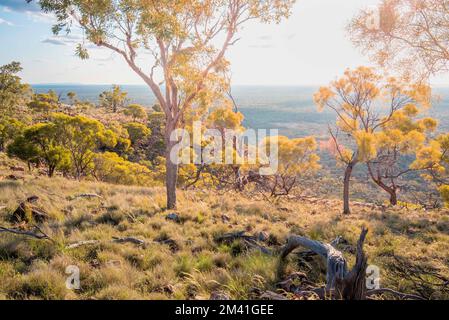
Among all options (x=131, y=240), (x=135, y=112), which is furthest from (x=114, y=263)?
(x=135, y=112)

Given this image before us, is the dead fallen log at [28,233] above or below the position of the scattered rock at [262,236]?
above

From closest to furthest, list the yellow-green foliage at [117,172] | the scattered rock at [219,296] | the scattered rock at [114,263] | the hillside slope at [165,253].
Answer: the scattered rock at [219,296], the hillside slope at [165,253], the scattered rock at [114,263], the yellow-green foliage at [117,172]

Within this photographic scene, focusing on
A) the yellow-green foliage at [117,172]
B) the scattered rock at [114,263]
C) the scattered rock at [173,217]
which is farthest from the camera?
the yellow-green foliage at [117,172]

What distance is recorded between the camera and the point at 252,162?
2723 centimetres

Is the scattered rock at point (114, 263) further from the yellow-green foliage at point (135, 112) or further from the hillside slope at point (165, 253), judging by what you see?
the yellow-green foliage at point (135, 112)

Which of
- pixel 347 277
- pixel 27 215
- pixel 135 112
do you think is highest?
pixel 135 112

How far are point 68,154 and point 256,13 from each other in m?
22.4

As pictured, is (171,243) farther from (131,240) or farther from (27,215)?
(27,215)

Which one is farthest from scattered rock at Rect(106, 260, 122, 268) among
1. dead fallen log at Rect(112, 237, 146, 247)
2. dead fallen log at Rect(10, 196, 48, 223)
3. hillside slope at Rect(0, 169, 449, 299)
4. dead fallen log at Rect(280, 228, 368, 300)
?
dead fallen log at Rect(10, 196, 48, 223)

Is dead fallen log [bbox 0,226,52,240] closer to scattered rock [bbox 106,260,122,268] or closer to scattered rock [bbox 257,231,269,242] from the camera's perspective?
scattered rock [bbox 106,260,122,268]

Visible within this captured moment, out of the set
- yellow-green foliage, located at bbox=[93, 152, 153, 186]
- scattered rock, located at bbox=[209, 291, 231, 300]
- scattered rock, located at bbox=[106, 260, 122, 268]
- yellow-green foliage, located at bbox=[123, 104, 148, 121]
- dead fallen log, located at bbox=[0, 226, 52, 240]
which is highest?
yellow-green foliage, located at bbox=[123, 104, 148, 121]

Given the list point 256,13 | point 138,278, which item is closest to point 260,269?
point 138,278

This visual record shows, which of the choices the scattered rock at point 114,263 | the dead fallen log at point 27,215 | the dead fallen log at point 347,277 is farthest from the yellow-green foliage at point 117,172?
the dead fallen log at point 347,277
